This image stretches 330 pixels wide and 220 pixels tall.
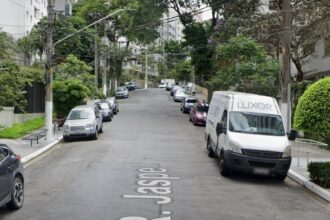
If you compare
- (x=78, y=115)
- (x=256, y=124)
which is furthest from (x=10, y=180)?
(x=78, y=115)

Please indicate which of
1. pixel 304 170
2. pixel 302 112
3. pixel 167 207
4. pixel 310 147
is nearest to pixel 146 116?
pixel 310 147

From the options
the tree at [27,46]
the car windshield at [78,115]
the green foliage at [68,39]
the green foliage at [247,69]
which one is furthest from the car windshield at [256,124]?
the tree at [27,46]

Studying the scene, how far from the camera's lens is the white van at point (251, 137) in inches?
604

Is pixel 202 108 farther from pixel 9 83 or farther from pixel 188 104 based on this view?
pixel 9 83

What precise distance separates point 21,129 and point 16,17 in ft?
77.4

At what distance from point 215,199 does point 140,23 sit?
146 ft

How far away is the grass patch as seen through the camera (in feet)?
90.0

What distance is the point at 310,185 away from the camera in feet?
48.5

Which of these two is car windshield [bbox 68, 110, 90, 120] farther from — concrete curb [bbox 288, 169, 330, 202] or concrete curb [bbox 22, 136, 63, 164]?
concrete curb [bbox 288, 169, 330, 202]

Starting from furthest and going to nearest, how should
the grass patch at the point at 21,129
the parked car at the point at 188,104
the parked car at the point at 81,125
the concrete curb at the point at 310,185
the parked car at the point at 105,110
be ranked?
the parked car at the point at 188,104, the parked car at the point at 105,110, the grass patch at the point at 21,129, the parked car at the point at 81,125, the concrete curb at the point at 310,185

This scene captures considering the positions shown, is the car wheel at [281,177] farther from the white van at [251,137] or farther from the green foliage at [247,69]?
the green foliage at [247,69]

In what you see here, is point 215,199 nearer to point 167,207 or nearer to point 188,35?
point 167,207

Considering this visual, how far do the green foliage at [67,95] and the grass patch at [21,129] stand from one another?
65.6 inches

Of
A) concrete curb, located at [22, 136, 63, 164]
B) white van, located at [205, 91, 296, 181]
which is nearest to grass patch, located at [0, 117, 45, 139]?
concrete curb, located at [22, 136, 63, 164]
